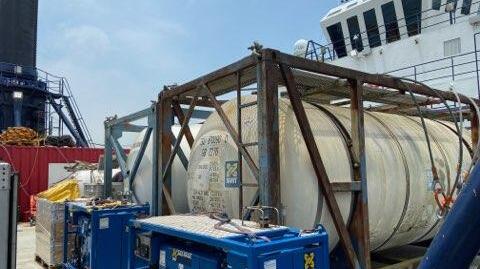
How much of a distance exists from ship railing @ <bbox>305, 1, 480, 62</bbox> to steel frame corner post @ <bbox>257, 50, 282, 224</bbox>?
929cm

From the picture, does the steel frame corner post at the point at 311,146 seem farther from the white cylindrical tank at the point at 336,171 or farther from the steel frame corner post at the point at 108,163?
the steel frame corner post at the point at 108,163

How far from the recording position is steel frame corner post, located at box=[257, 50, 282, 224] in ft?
12.6

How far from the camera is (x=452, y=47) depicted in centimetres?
1272

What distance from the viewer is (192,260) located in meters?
3.62

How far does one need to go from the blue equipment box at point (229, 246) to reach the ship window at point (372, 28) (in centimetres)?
1301

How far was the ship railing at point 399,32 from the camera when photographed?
13.8 m

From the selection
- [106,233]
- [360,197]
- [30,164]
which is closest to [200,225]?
[360,197]

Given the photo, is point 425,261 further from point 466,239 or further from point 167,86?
point 167,86

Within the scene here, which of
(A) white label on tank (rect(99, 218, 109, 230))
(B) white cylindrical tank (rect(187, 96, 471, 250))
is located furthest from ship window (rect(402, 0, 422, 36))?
(A) white label on tank (rect(99, 218, 109, 230))

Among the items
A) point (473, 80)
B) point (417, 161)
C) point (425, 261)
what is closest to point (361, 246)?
point (417, 161)

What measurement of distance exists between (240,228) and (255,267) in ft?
1.62


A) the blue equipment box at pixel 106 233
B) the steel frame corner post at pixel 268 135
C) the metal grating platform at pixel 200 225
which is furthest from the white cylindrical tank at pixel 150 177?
the steel frame corner post at pixel 268 135

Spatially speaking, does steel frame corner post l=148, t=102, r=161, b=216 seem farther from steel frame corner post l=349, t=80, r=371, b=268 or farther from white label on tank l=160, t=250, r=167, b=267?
steel frame corner post l=349, t=80, r=371, b=268

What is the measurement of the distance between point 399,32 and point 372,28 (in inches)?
43.9
